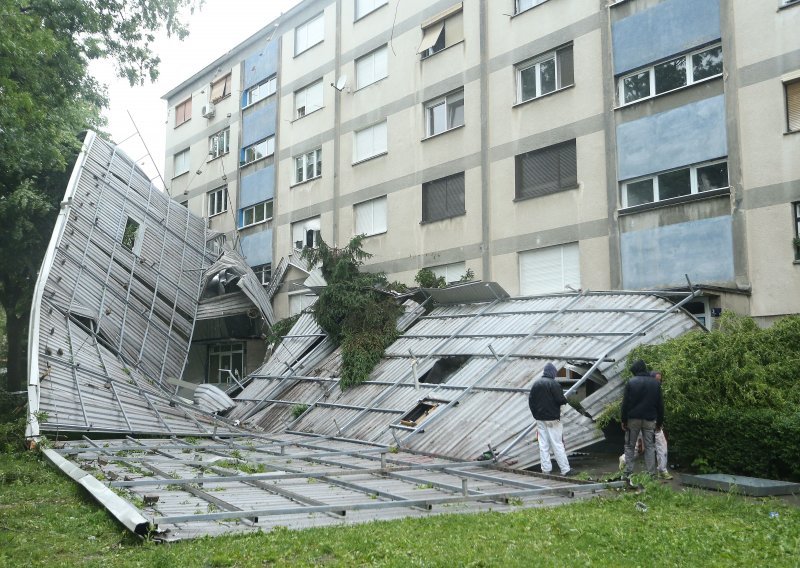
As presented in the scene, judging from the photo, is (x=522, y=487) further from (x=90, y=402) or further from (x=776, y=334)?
(x=90, y=402)

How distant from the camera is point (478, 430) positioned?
43.3 feet

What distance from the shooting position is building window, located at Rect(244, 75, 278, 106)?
31.1 metres

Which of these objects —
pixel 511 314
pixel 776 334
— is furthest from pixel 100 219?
pixel 776 334

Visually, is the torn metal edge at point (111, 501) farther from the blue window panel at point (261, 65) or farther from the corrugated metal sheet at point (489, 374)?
the blue window panel at point (261, 65)

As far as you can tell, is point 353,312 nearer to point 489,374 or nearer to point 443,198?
point 443,198

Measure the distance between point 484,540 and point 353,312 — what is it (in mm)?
13419

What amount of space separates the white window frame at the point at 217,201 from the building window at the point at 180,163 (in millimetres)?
3101

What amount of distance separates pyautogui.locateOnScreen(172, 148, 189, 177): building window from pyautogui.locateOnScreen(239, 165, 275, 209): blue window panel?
6207mm

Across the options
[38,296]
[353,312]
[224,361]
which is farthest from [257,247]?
[38,296]

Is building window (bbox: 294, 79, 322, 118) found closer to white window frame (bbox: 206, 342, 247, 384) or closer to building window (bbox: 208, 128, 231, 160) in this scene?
building window (bbox: 208, 128, 231, 160)

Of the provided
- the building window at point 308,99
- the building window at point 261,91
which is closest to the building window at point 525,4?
the building window at point 308,99

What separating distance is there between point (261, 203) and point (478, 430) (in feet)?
65.8

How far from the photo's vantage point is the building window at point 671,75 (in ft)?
53.8

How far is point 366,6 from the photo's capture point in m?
26.6
